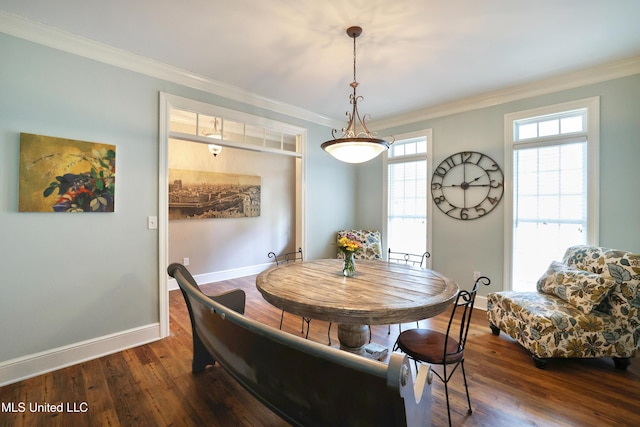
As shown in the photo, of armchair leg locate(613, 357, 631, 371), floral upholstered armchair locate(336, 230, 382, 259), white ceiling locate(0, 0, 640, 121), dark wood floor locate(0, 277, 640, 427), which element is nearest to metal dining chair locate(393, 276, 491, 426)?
dark wood floor locate(0, 277, 640, 427)

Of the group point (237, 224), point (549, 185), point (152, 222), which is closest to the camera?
point (152, 222)

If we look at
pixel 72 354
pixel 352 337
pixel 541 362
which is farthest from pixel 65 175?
pixel 541 362

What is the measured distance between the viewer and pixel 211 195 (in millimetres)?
4824

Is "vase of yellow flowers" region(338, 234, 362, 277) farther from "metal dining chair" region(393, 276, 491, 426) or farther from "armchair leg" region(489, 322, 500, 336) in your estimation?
"armchair leg" region(489, 322, 500, 336)

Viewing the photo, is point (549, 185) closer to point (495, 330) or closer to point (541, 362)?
point (495, 330)

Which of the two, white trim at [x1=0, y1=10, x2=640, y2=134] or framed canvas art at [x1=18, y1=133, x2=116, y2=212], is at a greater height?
white trim at [x1=0, y1=10, x2=640, y2=134]

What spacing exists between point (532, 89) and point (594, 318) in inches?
94.0

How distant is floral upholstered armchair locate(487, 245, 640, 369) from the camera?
2.22 metres

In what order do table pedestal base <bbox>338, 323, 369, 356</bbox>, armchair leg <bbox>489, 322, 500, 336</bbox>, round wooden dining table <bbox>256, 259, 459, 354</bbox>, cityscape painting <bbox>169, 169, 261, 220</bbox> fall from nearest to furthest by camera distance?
round wooden dining table <bbox>256, 259, 459, 354</bbox>, table pedestal base <bbox>338, 323, 369, 356</bbox>, armchair leg <bbox>489, 322, 500, 336</bbox>, cityscape painting <bbox>169, 169, 261, 220</bbox>

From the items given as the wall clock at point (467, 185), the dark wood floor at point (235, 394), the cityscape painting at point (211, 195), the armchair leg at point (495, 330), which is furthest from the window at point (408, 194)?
the cityscape painting at point (211, 195)

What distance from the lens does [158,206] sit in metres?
2.78

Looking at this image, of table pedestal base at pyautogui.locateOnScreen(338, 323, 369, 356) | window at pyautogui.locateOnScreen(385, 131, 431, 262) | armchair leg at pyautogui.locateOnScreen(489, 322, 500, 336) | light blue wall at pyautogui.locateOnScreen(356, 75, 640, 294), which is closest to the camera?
table pedestal base at pyautogui.locateOnScreen(338, 323, 369, 356)

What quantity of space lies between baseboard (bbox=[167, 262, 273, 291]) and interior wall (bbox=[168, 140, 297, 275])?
57mm

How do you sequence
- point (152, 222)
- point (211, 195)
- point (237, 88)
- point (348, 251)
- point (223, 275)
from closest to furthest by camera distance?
point (348, 251) < point (152, 222) < point (237, 88) < point (211, 195) < point (223, 275)
